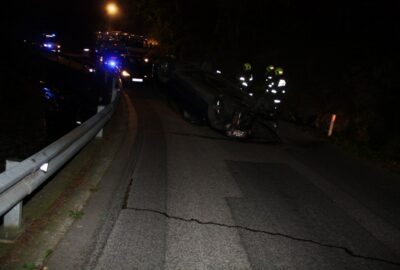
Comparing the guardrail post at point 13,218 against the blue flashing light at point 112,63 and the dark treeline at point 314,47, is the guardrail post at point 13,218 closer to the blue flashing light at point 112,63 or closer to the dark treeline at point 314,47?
the dark treeline at point 314,47

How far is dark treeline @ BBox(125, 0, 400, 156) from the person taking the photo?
14227 mm

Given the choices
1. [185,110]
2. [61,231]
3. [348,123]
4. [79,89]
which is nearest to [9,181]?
[61,231]

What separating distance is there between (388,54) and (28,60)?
76.5ft

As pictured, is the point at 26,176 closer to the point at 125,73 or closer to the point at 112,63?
the point at 112,63

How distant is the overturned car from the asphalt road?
1.28 meters

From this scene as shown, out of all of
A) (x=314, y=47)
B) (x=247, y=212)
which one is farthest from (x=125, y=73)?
(x=247, y=212)

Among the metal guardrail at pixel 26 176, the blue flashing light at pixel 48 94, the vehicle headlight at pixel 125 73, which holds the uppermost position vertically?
the vehicle headlight at pixel 125 73

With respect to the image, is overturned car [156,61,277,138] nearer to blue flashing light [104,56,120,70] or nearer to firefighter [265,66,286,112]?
firefighter [265,66,286,112]

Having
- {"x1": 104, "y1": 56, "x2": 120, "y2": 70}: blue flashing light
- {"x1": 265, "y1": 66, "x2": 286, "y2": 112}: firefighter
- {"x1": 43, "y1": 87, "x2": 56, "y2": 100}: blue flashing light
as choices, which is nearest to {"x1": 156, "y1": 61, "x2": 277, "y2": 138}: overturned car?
{"x1": 265, "y1": 66, "x2": 286, "y2": 112}: firefighter

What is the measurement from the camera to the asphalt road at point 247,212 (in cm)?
454

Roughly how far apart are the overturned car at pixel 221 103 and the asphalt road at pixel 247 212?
1281 millimetres

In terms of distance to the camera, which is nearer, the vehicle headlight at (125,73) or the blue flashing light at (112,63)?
the blue flashing light at (112,63)

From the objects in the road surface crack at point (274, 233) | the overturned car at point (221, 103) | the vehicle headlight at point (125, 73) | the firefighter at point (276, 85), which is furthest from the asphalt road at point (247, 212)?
the vehicle headlight at point (125, 73)

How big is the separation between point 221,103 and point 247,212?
6124 millimetres
